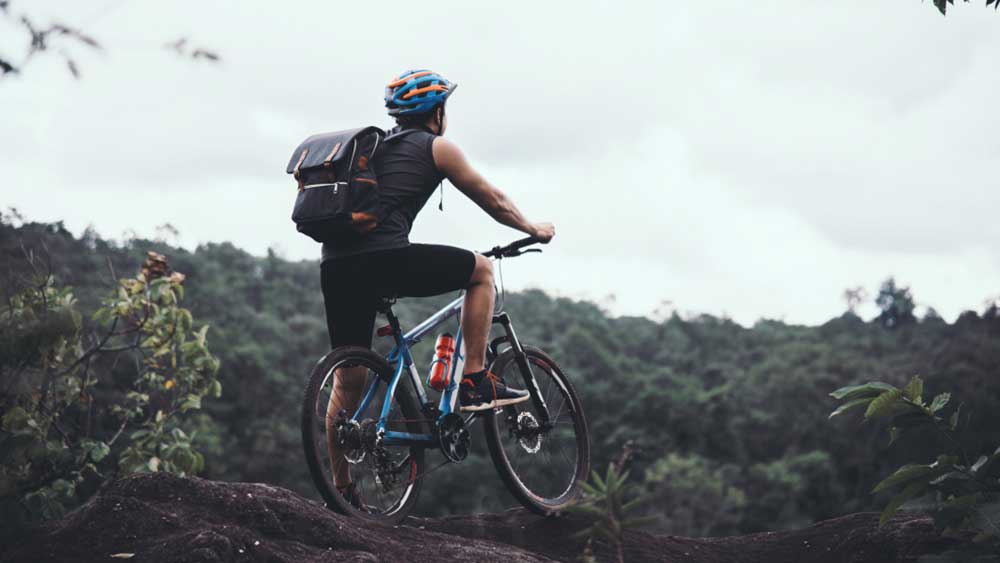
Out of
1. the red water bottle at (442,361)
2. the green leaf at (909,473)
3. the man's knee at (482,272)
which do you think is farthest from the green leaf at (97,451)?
the green leaf at (909,473)

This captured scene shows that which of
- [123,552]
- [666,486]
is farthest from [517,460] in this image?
[666,486]

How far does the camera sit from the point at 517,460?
21.2 feet

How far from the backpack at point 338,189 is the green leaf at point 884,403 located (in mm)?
2214

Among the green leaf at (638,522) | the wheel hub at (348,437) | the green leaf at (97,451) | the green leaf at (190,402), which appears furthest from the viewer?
the green leaf at (190,402)

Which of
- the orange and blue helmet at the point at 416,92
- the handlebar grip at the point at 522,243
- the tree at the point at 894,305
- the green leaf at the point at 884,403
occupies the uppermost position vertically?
the tree at the point at 894,305

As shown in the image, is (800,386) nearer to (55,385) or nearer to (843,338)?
(843,338)

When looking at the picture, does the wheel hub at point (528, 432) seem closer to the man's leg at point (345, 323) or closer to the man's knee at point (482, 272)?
the man's knee at point (482, 272)

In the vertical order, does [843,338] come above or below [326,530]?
above

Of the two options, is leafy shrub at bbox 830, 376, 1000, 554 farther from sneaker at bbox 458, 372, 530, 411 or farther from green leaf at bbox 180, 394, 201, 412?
green leaf at bbox 180, 394, 201, 412

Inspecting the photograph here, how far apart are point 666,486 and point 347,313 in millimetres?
25323

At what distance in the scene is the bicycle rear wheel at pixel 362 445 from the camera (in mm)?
5398

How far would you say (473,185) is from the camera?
18.7ft

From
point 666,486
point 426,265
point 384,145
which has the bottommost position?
point 666,486

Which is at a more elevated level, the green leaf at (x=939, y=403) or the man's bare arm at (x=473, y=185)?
the man's bare arm at (x=473, y=185)
